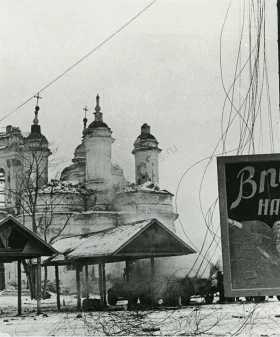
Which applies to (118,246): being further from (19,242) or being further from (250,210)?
(250,210)

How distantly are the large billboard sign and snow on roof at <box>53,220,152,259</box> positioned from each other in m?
4.31

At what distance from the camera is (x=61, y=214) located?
44.7ft

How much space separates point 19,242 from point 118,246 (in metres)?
2.54

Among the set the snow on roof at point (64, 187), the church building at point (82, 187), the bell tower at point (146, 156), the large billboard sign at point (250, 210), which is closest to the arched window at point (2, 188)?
the church building at point (82, 187)

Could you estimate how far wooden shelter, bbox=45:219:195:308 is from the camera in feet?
43.0

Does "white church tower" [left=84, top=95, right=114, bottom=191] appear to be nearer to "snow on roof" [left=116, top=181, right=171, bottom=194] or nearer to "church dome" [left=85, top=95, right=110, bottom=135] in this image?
"church dome" [left=85, top=95, right=110, bottom=135]

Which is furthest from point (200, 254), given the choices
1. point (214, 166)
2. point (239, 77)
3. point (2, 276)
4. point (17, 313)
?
point (2, 276)

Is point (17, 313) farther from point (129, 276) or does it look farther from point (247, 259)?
point (247, 259)

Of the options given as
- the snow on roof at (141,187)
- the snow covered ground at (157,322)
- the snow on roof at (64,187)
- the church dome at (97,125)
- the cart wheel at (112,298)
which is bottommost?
the snow covered ground at (157,322)

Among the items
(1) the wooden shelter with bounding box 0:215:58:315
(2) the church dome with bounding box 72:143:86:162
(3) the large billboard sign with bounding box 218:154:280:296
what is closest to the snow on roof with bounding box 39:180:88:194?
(2) the church dome with bounding box 72:143:86:162

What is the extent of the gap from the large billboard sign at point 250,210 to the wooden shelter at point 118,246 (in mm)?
3757

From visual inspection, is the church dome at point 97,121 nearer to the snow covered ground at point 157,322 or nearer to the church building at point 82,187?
the church building at point 82,187

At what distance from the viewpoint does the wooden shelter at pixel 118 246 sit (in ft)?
43.0

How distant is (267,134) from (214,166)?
1.13m
